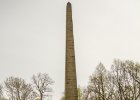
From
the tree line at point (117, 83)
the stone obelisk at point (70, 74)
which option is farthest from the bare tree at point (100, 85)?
the stone obelisk at point (70, 74)

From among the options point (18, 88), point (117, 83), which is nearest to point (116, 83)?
point (117, 83)

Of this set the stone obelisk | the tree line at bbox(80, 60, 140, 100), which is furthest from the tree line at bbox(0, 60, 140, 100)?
the stone obelisk

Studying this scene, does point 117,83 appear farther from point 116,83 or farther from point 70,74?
point 70,74

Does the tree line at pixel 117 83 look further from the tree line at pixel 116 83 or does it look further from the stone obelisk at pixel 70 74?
the stone obelisk at pixel 70 74

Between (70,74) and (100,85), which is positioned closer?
(70,74)

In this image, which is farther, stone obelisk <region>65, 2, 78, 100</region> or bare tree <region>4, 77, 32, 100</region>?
bare tree <region>4, 77, 32, 100</region>

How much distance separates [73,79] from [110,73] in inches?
825

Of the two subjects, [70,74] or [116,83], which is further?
[116,83]

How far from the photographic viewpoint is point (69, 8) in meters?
15.0

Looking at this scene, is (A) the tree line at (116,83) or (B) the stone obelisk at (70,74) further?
(A) the tree line at (116,83)

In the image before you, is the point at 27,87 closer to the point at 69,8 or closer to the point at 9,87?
the point at 9,87

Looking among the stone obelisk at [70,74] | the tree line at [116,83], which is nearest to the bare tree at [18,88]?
the tree line at [116,83]

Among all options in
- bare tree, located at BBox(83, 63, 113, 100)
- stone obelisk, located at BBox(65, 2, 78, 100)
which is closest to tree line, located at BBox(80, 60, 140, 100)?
bare tree, located at BBox(83, 63, 113, 100)

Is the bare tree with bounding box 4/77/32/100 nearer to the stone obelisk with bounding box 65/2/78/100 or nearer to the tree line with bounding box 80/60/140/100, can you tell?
the tree line with bounding box 80/60/140/100
